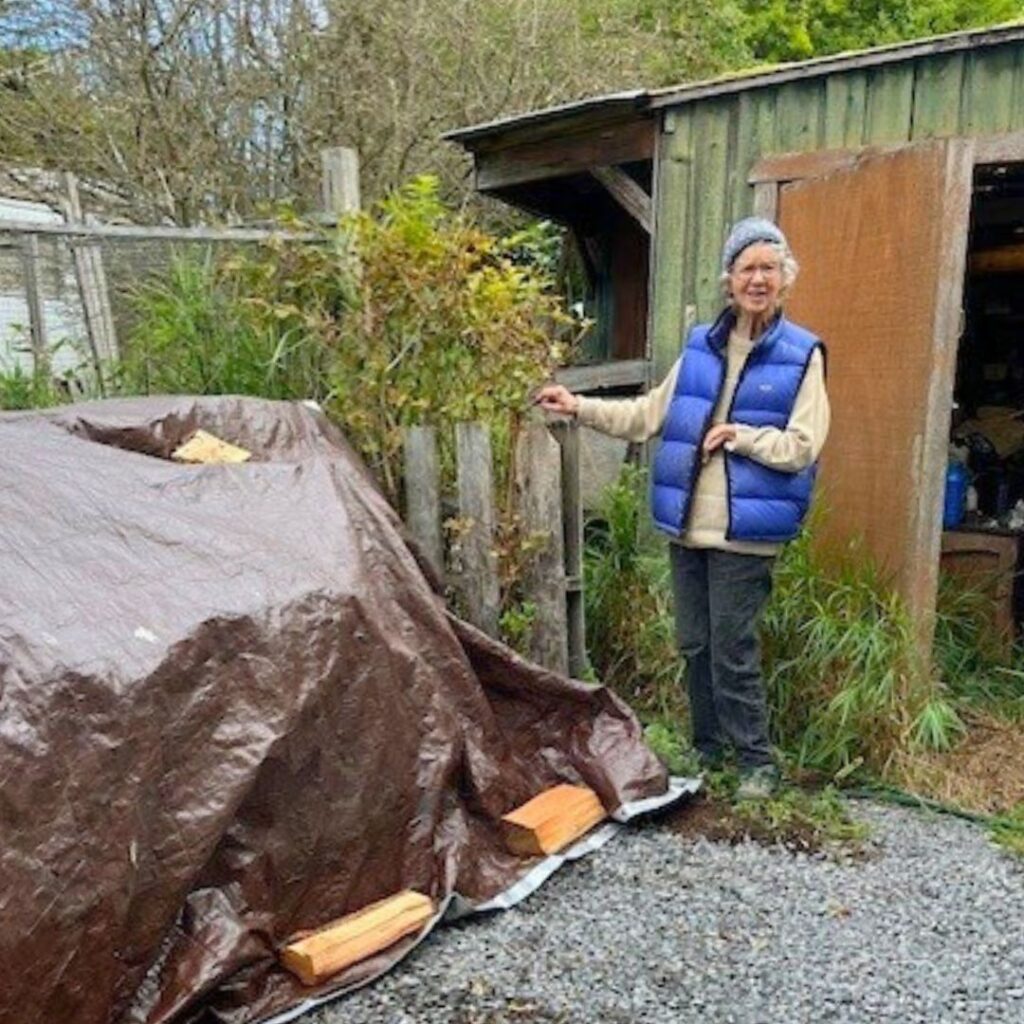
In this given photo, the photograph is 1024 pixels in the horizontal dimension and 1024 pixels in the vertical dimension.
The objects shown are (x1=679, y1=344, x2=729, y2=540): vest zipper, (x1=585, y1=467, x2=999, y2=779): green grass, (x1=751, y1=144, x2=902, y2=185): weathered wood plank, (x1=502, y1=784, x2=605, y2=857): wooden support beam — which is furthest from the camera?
(x1=751, y1=144, x2=902, y2=185): weathered wood plank

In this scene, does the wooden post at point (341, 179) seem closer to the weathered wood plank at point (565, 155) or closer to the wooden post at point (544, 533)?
the wooden post at point (544, 533)

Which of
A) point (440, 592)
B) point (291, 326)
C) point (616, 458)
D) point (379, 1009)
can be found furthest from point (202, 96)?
point (379, 1009)

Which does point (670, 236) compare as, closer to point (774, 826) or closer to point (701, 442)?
point (701, 442)

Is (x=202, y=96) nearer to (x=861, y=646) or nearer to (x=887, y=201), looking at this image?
(x=887, y=201)

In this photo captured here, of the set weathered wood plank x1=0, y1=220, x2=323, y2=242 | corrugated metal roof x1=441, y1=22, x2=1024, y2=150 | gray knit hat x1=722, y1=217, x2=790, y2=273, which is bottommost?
gray knit hat x1=722, y1=217, x2=790, y2=273

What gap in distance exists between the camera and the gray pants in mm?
3082

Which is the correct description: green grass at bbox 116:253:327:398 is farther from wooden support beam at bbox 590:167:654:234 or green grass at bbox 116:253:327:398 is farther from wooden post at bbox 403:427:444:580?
wooden support beam at bbox 590:167:654:234

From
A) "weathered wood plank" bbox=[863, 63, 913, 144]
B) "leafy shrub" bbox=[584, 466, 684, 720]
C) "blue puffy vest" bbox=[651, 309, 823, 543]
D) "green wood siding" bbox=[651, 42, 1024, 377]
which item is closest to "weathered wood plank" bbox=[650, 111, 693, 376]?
"green wood siding" bbox=[651, 42, 1024, 377]

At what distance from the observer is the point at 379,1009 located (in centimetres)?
219

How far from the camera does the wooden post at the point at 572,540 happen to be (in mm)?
3510

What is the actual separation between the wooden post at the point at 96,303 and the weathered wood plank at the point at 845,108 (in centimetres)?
278

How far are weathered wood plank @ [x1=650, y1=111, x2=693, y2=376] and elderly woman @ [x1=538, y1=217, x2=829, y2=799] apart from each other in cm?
158

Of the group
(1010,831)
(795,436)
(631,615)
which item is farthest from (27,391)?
(1010,831)

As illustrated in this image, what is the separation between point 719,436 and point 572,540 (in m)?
0.75
